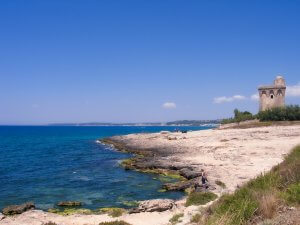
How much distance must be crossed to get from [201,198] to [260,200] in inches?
479

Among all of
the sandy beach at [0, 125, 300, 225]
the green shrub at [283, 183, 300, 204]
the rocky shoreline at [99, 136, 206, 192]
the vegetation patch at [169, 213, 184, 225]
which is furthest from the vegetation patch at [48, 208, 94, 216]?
the green shrub at [283, 183, 300, 204]

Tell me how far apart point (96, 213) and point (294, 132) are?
44.4 metres

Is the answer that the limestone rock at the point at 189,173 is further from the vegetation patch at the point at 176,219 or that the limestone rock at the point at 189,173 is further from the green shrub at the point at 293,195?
the green shrub at the point at 293,195

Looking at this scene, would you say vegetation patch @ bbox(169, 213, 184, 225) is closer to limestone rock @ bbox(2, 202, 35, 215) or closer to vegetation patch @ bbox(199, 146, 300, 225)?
vegetation patch @ bbox(199, 146, 300, 225)

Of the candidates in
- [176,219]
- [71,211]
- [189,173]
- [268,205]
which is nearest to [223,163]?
[189,173]

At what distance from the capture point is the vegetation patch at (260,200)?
1102 centimetres

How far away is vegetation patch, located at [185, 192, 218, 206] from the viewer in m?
23.2

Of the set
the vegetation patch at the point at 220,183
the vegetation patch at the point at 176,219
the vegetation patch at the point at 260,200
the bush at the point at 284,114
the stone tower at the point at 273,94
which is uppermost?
the stone tower at the point at 273,94

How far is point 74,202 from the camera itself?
26.2m

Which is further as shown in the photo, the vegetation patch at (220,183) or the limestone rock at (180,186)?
the limestone rock at (180,186)

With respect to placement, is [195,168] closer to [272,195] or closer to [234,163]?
[234,163]

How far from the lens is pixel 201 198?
23672 millimetres

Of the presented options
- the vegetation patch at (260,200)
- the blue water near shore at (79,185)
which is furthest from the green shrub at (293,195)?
the blue water near shore at (79,185)

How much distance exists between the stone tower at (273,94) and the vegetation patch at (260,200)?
7703 centimetres
